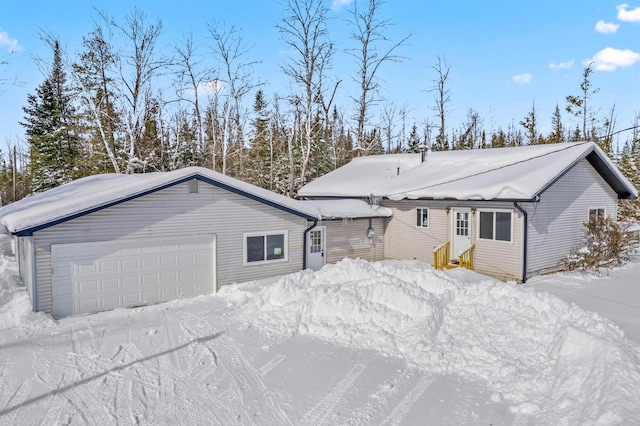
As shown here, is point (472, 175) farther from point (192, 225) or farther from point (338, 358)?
point (338, 358)

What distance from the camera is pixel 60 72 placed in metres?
31.2

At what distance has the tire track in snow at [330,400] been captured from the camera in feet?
17.4

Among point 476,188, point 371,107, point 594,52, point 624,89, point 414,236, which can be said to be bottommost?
point 414,236

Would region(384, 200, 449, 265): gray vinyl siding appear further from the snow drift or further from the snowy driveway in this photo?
the snowy driveway

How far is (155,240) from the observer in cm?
1091

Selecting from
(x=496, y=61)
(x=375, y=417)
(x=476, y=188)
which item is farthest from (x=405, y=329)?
(x=496, y=61)

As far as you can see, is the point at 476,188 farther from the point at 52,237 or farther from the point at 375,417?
the point at 52,237

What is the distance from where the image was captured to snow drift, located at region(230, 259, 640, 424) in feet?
17.9

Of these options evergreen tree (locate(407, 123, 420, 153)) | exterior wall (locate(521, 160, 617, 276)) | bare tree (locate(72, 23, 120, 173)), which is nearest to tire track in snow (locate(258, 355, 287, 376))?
exterior wall (locate(521, 160, 617, 276))

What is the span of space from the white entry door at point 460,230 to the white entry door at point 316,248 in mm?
4846

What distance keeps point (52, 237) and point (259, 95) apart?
124 feet

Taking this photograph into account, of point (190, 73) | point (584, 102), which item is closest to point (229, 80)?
point (190, 73)

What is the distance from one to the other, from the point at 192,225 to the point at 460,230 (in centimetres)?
933

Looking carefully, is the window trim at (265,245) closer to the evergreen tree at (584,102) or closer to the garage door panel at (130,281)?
the garage door panel at (130,281)
